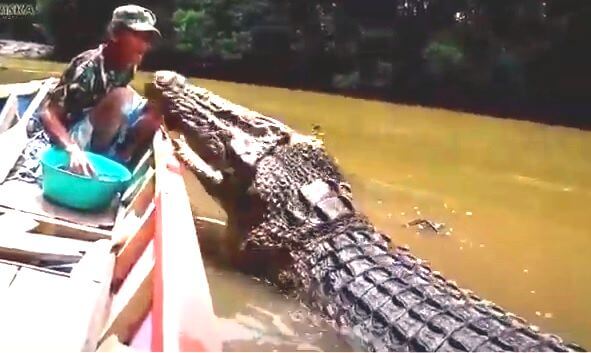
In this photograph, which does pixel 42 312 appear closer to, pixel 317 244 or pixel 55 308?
pixel 55 308

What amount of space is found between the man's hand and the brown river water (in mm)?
889

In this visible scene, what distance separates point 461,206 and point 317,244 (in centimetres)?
244

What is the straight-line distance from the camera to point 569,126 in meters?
10.0

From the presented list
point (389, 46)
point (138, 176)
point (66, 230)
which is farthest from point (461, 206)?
point (389, 46)

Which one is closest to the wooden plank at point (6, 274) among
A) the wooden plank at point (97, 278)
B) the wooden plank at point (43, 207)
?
the wooden plank at point (97, 278)

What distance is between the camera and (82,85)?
11.7 feet

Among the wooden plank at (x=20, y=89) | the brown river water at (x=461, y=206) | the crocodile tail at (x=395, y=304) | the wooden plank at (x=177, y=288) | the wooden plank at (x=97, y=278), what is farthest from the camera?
the wooden plank at (x=20, y=89)

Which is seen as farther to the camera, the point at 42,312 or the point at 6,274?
the point at 6,274

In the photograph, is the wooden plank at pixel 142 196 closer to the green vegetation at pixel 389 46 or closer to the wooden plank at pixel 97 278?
the wooden plank at pixel 97 278

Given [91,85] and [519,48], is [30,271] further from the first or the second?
[519,48]

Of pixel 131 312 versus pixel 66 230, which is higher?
pixel 131 312

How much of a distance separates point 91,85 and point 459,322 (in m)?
1.90

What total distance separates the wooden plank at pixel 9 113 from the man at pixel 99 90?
0.83 meters

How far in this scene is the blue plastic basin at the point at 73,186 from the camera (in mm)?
3215
